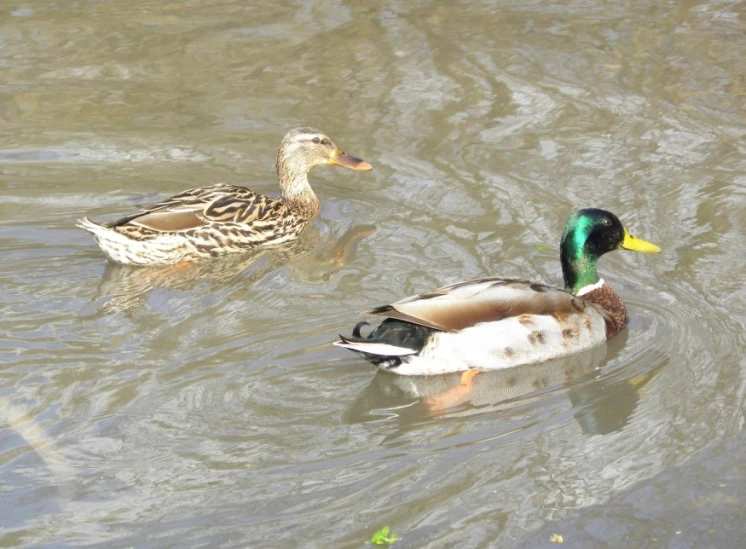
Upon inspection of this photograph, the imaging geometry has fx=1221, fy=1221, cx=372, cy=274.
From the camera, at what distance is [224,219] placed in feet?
30.4

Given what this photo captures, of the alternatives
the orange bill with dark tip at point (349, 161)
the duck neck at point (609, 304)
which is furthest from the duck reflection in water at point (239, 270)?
the duck neck at point (609, 304)

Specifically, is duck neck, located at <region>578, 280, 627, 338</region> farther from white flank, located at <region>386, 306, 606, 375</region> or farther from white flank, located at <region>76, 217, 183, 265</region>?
white flank, located at <region>76, 217, 183, 265</region>

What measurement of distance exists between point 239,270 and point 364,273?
103 cm

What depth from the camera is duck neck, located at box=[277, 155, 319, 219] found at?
10.0 meters

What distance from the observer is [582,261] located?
7.93 meters

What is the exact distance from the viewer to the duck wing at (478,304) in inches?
276

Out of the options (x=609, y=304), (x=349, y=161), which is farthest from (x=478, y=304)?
(x=349, y=161)

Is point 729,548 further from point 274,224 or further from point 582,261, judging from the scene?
point 274,224

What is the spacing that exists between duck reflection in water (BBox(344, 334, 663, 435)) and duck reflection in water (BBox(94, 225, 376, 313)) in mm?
1626

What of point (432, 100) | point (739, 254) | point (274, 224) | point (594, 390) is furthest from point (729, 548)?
point (432, 100)

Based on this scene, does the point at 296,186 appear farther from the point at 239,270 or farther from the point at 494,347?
the point at 494,347

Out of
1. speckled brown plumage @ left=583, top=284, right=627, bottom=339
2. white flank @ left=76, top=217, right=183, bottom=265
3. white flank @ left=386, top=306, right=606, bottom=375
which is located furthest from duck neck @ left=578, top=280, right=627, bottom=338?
white flank @ left=76, top=217, right=183, bottom=265

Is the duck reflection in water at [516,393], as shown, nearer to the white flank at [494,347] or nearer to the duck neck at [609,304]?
the white flank at [494,347]

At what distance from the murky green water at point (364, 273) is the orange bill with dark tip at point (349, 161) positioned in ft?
0.69
